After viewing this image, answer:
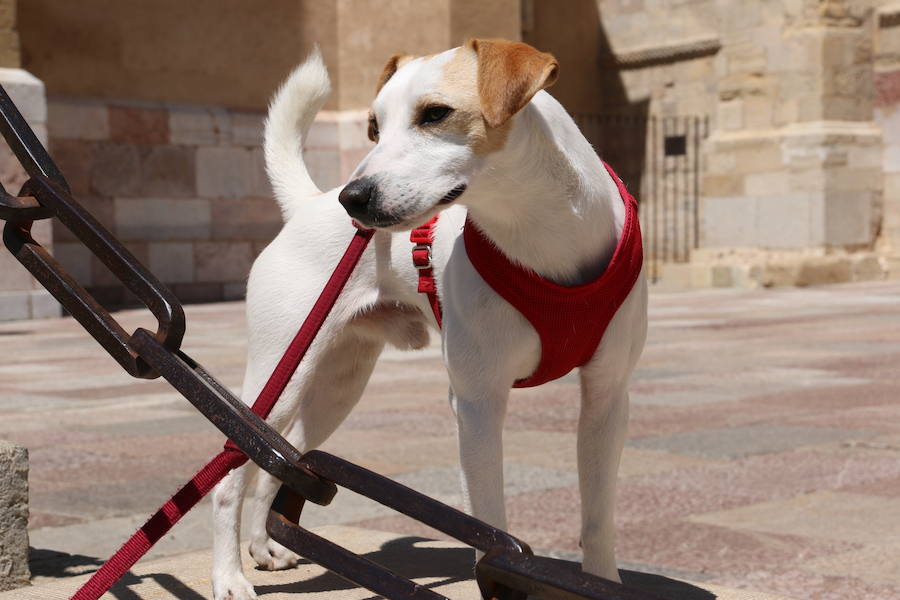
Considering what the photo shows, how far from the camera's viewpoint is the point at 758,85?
18.3m

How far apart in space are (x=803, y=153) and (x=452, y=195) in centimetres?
1594

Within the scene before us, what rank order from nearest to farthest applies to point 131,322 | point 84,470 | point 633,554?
1. point 633,554
2. point 84,470
3. point 131,322

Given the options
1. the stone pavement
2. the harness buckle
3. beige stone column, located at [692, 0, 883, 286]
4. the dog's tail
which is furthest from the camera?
beige stone column, located at [692, 0, 883, 286]

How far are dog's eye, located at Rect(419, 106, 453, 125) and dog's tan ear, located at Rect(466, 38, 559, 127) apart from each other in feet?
0.26

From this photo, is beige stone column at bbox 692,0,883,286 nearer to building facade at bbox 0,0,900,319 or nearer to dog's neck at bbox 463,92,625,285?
building facade at bbox 0,0,900,319

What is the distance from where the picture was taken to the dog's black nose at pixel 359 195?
2445mm

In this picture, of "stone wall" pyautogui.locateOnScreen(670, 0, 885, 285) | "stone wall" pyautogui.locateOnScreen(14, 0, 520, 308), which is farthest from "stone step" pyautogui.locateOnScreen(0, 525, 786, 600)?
"stone wall" pyautogui.locateOnScreen(670, 0, 885, 285)

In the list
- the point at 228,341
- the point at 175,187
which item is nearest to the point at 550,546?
the point at 228,341

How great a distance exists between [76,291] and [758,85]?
1744 centimetres

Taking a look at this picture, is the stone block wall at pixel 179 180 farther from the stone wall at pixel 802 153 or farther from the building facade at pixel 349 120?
the stone wall at pixel 802 153

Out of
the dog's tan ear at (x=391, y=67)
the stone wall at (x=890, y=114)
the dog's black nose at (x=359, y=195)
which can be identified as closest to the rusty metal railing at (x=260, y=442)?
the dog's black nose at (x=359, y=195)

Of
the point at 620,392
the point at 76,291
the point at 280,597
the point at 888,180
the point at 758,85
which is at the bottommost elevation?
the point at 888,180

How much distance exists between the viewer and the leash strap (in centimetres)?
307

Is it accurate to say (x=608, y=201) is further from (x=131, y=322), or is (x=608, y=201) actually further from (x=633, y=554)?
(x=131, y=322)
